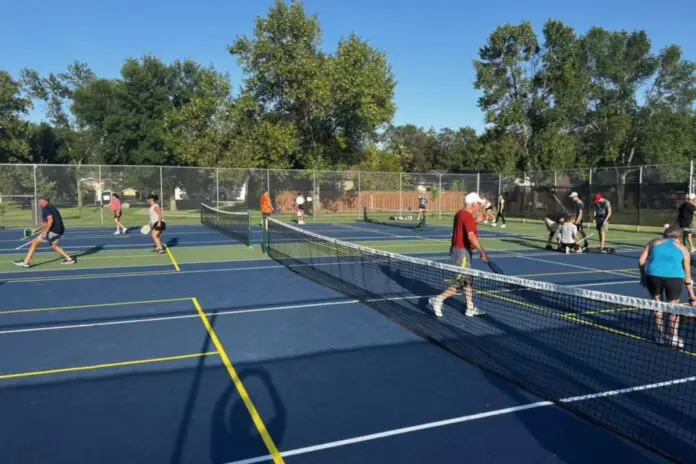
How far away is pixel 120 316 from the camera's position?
8203mm

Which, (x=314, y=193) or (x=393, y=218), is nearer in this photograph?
(x=393, y=218)

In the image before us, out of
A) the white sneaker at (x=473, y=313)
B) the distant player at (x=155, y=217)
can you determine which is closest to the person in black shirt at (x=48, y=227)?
the distant player at (x=155, y=217)

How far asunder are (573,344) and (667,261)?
1580mm

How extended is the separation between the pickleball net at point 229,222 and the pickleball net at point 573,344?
10.6 m

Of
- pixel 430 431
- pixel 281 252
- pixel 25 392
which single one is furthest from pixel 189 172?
pixel 430 431

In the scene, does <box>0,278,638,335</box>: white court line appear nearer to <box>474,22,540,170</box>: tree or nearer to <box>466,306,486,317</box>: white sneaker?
<box>466,306,486,317</box>: white sneaker

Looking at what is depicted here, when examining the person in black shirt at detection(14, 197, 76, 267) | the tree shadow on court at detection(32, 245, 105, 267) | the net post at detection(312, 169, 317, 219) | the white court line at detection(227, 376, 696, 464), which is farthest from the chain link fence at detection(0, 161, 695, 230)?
the white court line at detection(227, 376, 696, 464)

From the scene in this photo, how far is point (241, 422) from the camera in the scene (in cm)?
456

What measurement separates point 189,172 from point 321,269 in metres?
19.1

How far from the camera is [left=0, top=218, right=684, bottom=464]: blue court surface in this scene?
4.12 metres

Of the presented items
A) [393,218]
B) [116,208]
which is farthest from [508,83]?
[116,208]

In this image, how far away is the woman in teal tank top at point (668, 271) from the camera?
21.4 ft

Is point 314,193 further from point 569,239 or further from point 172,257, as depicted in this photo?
point 569,239

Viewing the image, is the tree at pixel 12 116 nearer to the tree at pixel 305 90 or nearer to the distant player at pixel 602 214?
the tree at pixel 305 90
